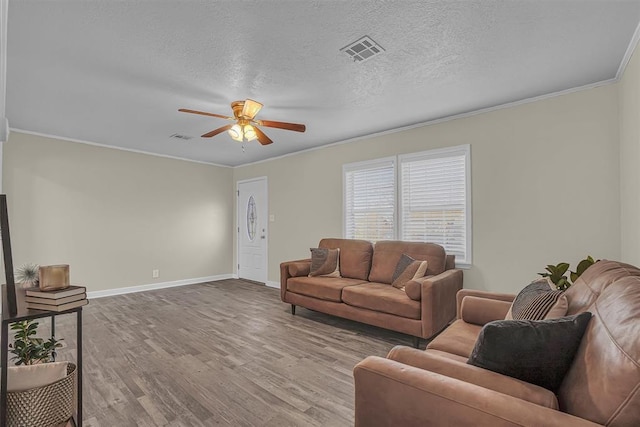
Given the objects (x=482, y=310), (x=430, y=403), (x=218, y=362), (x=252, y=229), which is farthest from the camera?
(x=252, y=229)

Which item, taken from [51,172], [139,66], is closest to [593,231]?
[139,66]

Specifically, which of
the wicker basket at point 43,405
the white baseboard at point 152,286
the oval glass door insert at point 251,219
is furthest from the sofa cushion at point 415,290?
the white baseboard at point 152,286

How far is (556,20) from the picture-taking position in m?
1.99

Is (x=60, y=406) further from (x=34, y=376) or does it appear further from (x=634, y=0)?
(x=634, y=0)

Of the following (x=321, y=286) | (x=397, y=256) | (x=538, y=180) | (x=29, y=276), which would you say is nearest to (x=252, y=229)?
(x=321, y=286)

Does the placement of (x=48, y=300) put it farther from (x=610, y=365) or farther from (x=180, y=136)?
(x=180, y=136)

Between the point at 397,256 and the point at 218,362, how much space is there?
2305mm

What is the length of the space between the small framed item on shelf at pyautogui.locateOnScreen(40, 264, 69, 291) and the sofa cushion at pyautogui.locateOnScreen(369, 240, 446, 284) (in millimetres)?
3111

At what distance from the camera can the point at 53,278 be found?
1521 mm

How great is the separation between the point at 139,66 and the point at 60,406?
2.42m

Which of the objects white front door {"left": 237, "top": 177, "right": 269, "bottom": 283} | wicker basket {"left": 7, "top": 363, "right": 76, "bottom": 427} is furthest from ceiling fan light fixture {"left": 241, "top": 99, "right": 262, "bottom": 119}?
white front door {"left": 237, "top": 177, "right": 269, "bottom": 283}

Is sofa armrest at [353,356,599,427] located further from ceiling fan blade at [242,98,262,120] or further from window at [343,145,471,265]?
window at [343,145,471,265]

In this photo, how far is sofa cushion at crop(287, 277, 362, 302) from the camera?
3.58 m

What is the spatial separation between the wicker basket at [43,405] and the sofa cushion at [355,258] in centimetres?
306
